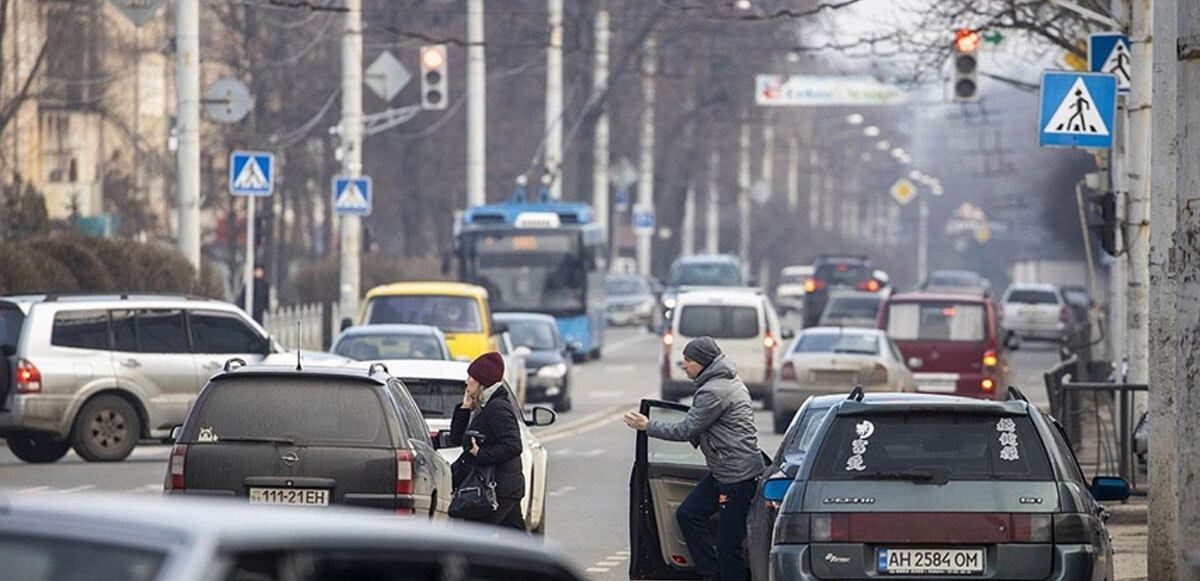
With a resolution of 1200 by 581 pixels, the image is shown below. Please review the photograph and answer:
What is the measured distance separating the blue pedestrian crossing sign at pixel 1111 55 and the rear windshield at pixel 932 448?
1237 centimetres

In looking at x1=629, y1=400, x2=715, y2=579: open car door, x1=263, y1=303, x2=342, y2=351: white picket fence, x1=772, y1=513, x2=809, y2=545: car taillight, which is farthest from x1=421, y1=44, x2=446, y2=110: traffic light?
x1=772, y1=513, x2=809, y2=545: car taillight

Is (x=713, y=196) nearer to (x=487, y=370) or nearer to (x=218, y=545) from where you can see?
(x=487, y=370)

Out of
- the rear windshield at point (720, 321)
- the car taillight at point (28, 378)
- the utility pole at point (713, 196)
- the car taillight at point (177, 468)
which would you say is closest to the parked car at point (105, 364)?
the car taillight at point (28, 378)

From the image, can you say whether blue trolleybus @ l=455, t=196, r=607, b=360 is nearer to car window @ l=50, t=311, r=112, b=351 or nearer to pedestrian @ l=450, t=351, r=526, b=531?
car window @ l=50, t=311, r=112, b=351

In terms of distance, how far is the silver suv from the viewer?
24.3 metres

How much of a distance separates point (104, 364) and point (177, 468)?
40.2ft

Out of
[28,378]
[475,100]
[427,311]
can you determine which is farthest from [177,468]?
[475,100]

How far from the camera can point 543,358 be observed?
117 feet

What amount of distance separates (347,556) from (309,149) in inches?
2365

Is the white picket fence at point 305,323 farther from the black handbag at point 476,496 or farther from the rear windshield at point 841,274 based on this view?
the black handbag at point 476,496

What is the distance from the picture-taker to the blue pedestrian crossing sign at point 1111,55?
22.9 meters

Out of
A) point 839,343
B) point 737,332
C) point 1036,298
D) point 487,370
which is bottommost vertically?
point 1036,298

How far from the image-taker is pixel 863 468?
11.0 meters

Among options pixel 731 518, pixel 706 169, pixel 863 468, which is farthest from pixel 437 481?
pixel 706 169
